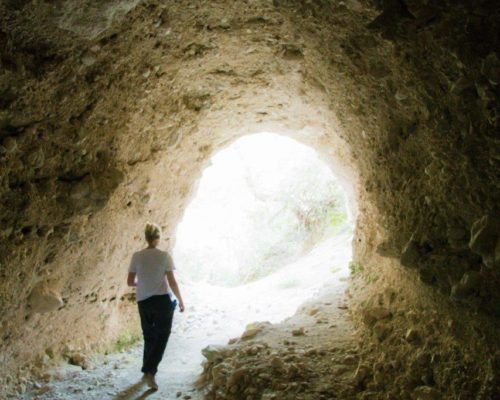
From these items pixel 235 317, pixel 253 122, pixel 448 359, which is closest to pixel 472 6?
pixel 448 359

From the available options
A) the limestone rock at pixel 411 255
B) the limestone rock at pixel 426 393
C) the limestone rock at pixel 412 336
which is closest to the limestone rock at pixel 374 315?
the limestone rock at pixel 412 336

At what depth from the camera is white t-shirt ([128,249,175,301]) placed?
12.4ft

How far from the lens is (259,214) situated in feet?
59.4

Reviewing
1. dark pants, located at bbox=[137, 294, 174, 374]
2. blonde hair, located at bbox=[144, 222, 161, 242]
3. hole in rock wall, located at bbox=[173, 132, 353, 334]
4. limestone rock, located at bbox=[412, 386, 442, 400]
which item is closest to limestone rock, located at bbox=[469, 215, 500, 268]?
limestone rock, located at bbox=[412, 386, 442, 400]

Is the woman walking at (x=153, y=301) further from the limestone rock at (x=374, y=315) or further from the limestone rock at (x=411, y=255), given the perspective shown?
the limestone rock at (x=411, y=255)

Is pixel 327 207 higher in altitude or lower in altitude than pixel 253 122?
lower

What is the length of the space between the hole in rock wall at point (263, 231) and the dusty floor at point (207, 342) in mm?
94

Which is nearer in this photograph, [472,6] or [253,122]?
[472,6]

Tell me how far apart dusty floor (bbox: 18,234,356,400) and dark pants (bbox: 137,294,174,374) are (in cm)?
25

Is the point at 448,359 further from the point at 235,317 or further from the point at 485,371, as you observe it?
the point at 235,317

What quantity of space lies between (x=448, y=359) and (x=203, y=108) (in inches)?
129

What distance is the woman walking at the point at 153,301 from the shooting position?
12.4ft

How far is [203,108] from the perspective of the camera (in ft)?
15.0

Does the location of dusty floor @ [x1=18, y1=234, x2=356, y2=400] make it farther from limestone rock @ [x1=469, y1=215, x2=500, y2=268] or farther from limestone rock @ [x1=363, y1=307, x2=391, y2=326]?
limestone rock @ [x1=469, y1=215, x2=500, y2=268]
